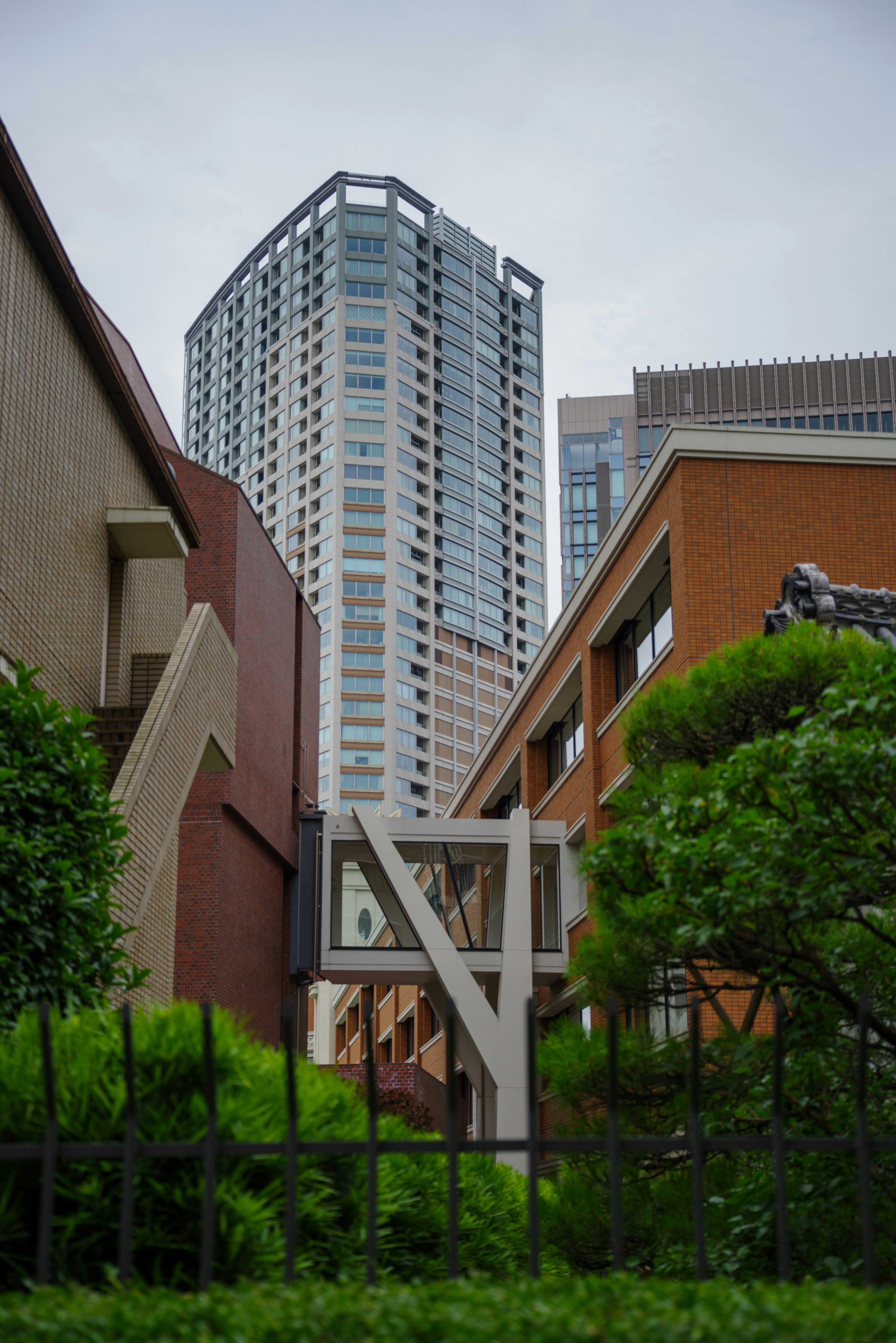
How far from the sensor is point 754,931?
26.1ft

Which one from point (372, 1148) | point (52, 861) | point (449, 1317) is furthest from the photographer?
point (52, 861)

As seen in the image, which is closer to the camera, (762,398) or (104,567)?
(104,567)

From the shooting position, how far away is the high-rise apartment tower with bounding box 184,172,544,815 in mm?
106500

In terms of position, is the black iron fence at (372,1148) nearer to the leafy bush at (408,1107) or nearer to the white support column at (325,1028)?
the leafy bush at (408,1107)

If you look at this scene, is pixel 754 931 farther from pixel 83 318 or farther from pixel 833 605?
pixel 83 318

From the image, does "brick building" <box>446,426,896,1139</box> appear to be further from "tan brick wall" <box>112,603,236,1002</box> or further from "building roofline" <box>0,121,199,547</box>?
"building roofline" <box>0,121,199,547</box>

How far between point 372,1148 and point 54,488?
35.9 feet

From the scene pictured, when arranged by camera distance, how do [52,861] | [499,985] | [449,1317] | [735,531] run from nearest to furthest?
[449,1317] < [52,861] < [735,531] < [499,985]

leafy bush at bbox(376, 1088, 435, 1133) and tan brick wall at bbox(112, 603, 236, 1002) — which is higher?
tan brick wall at bbox(112, 603, 236, 1002)

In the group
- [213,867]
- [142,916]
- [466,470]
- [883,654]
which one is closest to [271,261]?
[466,470]

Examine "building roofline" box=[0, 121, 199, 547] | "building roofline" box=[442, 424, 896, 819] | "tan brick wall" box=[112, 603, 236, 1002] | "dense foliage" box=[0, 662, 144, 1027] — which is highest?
"building roofline" box=[442, 424, 896, 819]

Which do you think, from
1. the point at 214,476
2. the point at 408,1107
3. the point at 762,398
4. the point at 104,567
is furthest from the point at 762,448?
the point at 762,398

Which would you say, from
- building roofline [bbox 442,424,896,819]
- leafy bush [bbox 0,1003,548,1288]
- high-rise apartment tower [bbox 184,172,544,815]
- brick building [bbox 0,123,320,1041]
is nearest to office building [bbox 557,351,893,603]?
high-rise apartment tower [bbox 184,172,544,815]

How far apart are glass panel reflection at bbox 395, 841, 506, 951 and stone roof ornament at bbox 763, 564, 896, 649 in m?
14.8
